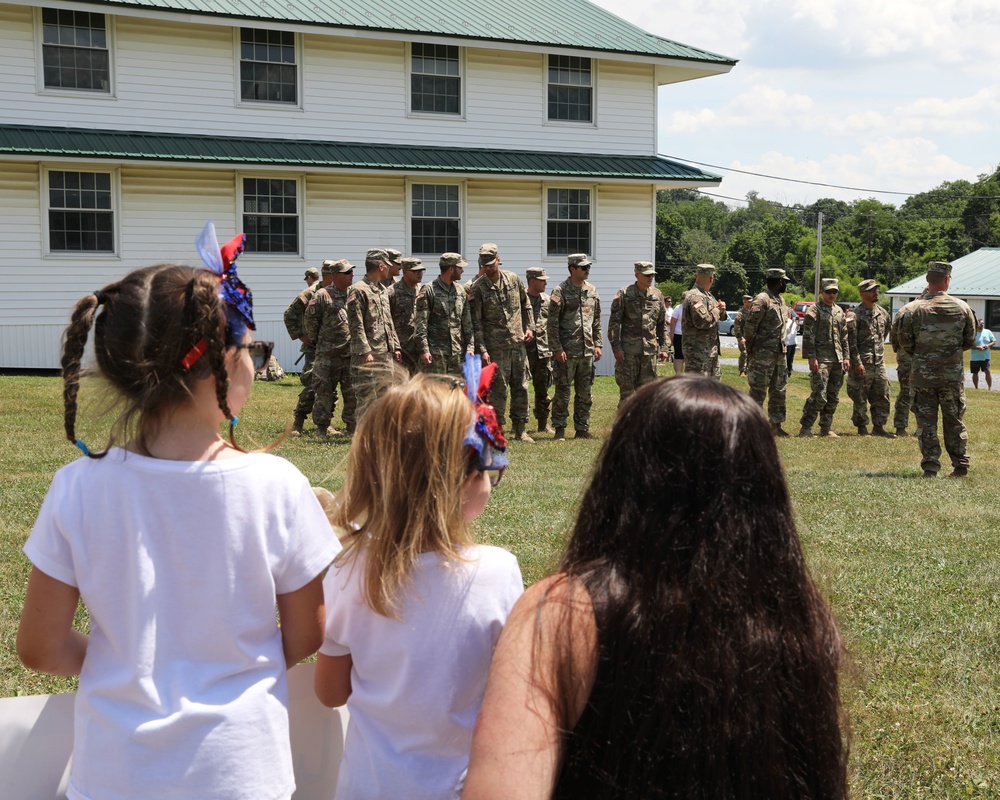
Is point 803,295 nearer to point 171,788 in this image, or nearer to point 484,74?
point 484,74

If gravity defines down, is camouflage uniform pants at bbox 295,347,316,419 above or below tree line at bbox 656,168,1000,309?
below

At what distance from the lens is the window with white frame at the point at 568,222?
1014 inches

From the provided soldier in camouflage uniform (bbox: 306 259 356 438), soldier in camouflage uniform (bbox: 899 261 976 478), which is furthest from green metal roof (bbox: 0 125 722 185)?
soldier in camouflage uniform (bbox: 899 261 976 478)

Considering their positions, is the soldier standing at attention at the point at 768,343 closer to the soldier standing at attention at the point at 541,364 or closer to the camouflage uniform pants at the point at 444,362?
the soldier standing at attention at the point at 541,364

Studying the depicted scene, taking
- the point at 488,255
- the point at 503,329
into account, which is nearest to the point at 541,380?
the point at 503,329

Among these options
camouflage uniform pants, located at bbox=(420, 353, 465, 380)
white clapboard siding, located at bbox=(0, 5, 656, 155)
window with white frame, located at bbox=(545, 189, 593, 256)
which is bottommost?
camouflage uniform pants, located at bbox=(420, 353, 465, 380)

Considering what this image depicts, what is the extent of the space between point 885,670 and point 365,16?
20.8 m

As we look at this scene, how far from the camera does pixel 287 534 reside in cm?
249

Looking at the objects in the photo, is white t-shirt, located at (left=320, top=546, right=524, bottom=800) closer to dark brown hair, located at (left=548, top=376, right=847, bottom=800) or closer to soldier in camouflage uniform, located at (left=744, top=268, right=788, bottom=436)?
dark brown hair, located at (left=548, top=376, right=847, bottom=800)

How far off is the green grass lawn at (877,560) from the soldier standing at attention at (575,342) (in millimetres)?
636

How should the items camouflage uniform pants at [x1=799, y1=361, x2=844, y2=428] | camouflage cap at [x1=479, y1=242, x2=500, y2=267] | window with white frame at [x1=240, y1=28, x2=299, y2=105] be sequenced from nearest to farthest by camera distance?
camouflage cap at [x1=479, y1=242, x2=500, y2=267] → camouflage uniform pants at [x1=799, y1=361, x2=844, y2=428] → window with white frame at [x1=240, y1=28, x2=299, y2=105]

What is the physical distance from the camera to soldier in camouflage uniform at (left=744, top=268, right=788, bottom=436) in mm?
16766

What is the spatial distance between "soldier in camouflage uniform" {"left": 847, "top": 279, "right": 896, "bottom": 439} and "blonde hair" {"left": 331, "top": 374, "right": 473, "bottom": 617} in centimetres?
1603

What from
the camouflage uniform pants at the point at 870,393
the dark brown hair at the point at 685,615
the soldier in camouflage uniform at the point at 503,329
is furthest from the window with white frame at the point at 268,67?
the dark brown hair at the point at 685,615
